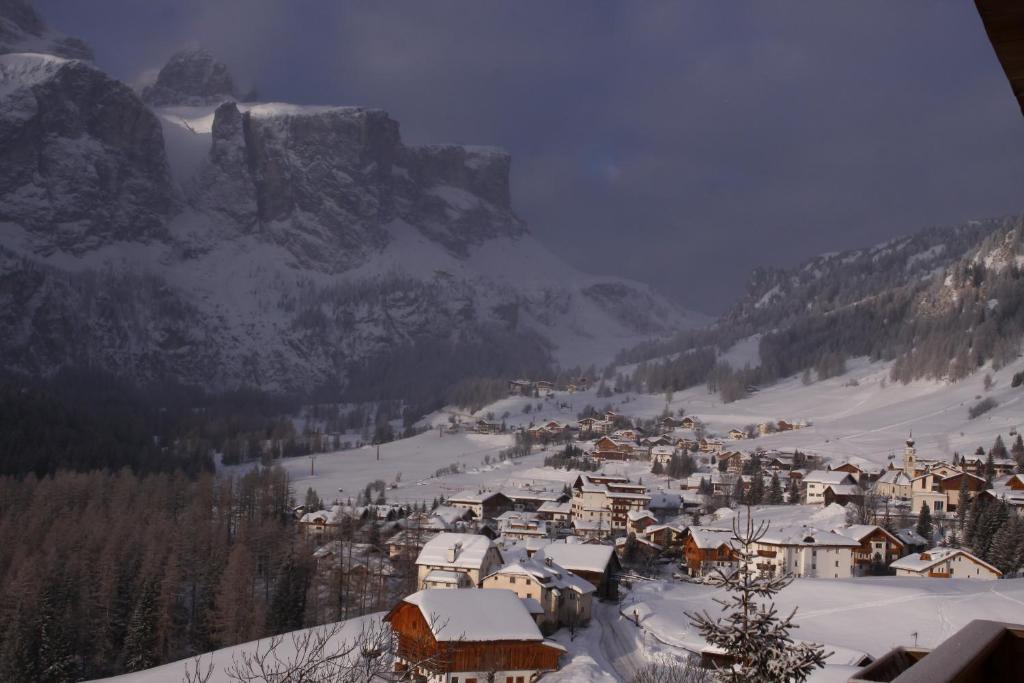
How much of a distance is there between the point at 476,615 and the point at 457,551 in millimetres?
9811

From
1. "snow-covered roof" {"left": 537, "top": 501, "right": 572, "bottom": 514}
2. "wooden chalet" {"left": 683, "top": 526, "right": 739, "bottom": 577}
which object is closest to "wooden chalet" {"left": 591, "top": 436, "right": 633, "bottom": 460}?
"snow-covered roof" {"left": 537, "top": 501, "right": 572, "bottom": 514}

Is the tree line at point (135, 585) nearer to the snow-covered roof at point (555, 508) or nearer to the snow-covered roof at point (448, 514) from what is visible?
the snow-covered roof at point (448, 514)

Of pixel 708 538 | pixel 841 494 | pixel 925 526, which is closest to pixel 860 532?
pixel 925 526

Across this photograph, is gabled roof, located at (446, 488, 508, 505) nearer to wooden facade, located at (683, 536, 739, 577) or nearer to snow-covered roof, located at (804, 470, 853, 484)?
wooden facade, located at (683, 536, 739, 577)

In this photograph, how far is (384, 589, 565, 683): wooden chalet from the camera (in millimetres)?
23531

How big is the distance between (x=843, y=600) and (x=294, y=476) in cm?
6010

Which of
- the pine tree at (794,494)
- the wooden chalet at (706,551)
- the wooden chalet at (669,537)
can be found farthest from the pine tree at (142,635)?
the pine tree at (794,494)

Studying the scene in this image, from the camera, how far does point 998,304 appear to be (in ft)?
340

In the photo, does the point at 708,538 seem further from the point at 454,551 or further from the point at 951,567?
the point at 454,551

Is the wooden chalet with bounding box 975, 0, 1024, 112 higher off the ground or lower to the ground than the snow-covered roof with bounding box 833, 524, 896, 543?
higher

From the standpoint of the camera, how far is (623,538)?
161 ft

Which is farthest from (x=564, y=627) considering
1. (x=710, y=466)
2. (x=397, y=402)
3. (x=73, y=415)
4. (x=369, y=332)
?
(x=369, y=332)

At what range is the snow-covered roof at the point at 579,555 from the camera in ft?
117

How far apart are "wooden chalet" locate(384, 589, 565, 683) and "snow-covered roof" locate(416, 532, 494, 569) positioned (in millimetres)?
8100
